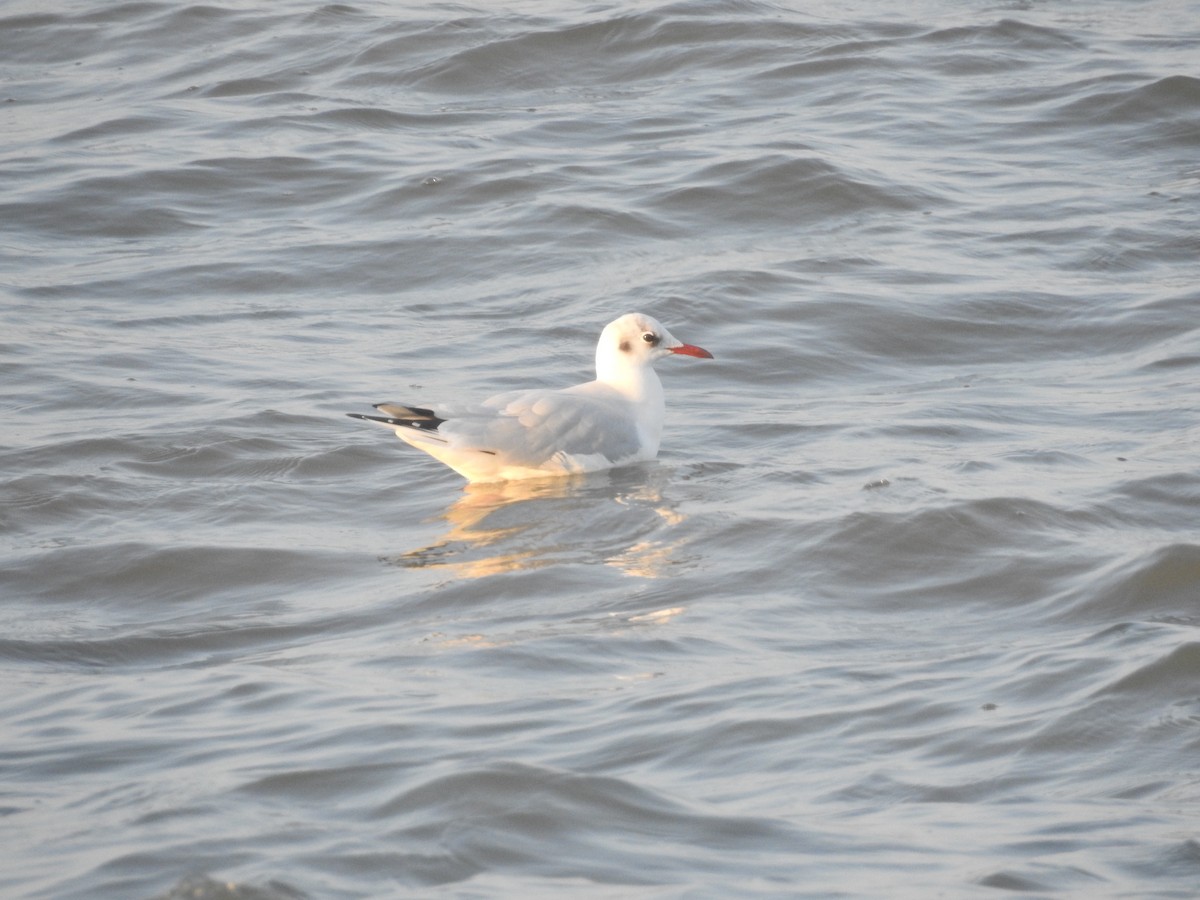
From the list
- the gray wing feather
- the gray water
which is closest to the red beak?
the gray water

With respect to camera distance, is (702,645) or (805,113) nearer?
(702,645)

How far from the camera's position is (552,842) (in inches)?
158

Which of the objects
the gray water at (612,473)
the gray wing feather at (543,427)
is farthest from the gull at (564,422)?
the gray water at (612,473)

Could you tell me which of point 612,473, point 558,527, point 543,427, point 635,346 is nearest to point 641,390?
point 635,346

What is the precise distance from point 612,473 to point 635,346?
2.41ft

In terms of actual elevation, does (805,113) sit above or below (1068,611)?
above

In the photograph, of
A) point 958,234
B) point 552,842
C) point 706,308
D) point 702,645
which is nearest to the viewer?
point 552,842

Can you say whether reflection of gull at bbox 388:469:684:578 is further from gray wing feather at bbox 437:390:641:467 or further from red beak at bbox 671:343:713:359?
red beak at bbox 671:343:713:359

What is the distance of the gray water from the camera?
4.18m

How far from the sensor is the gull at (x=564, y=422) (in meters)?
7.47

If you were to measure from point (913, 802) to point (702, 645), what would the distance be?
1.36m

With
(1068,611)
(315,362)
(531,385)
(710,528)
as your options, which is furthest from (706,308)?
(1068,611)

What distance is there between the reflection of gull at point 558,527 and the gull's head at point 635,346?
2.21ft

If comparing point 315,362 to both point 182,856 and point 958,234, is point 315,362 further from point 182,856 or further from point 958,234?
point 182,856
